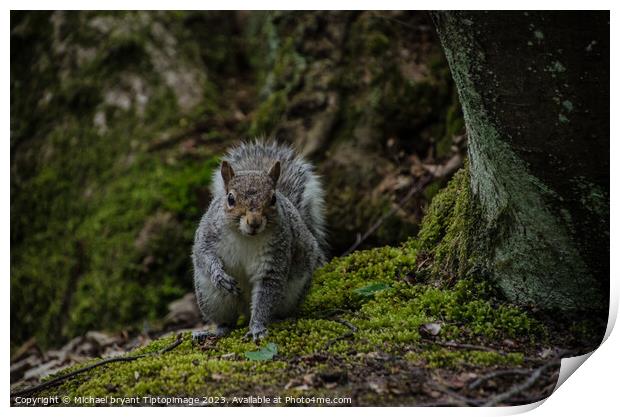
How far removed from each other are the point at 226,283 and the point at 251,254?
14 centimetres

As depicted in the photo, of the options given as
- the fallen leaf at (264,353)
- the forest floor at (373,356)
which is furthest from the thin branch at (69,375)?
the fallen leaf at (264,353)

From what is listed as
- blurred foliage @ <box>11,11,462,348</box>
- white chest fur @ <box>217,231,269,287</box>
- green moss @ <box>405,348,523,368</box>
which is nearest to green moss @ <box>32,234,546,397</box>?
green moss @ <box>405,348,523,368</box>

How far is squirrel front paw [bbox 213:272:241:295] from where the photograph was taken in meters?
2.53

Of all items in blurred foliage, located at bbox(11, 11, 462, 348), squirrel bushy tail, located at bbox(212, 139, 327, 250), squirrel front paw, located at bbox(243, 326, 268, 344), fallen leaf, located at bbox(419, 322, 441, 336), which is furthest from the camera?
blurred foliage, located at bbox(11, 11, 462, 348)

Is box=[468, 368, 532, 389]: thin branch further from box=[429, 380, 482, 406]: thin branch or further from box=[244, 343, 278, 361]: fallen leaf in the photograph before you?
box=[244, 343, 278, 361]: fallen leaf

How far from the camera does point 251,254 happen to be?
2539 millimetres

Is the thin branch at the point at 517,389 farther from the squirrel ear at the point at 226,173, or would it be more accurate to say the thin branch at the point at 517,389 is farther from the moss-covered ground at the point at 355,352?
the squirrel ear at the point at 226,173

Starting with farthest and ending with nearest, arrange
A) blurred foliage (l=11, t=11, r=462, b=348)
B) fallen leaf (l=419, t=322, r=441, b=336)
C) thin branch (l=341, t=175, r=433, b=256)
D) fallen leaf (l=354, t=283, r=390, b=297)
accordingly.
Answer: blurred foliage (l=11, t=11, r=462, b=348)
thin branch (l=341, t=175, r=433, b=256)
fallen leaf (l=354, t=283, r=390, b=297)
fallen leaf (l=419, t=322, r=441, b=336)

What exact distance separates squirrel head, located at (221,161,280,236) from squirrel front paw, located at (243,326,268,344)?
1.25 ft

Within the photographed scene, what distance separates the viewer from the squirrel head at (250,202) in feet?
7.75

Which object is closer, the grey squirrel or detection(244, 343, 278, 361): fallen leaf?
detection(244, 343, 278, 361): fallen leaf

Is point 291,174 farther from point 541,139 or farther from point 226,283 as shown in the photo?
point 541,139

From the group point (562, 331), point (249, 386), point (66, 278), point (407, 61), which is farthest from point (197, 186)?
point (562, 331)

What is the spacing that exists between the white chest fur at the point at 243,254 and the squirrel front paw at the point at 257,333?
0.18 metres
